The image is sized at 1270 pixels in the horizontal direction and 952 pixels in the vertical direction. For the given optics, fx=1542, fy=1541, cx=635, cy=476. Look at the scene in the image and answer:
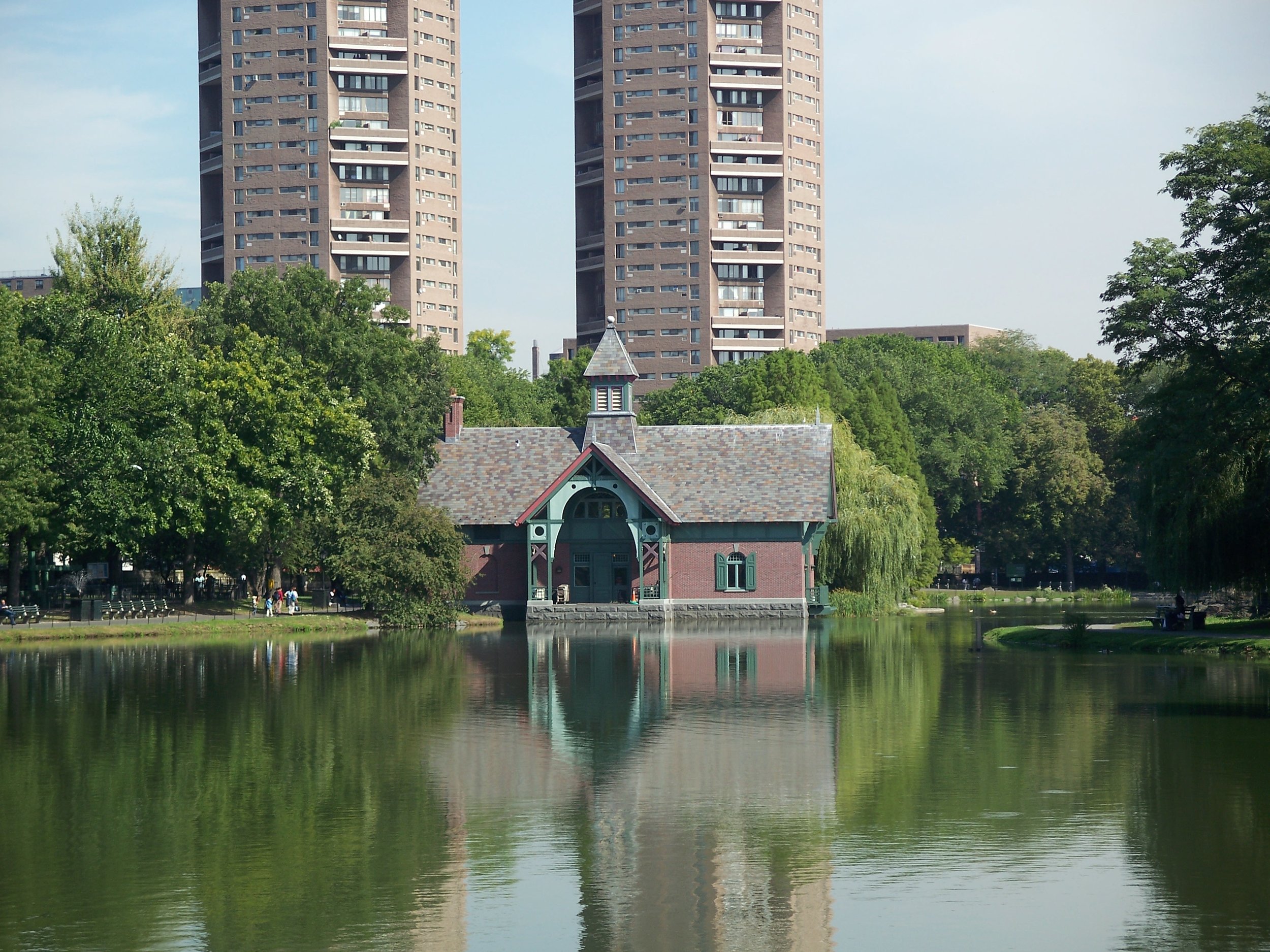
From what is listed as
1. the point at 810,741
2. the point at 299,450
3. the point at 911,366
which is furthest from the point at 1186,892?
the point at 911,366

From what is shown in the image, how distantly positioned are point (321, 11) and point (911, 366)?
6146 centimetres

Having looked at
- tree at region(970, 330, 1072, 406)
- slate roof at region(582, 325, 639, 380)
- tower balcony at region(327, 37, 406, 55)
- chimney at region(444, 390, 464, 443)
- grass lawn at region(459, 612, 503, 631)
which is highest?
tower balcony at region(327, 37, 406, 55)

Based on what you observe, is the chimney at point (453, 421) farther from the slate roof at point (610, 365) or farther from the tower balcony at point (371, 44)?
the tower balcony at point (371, 44)

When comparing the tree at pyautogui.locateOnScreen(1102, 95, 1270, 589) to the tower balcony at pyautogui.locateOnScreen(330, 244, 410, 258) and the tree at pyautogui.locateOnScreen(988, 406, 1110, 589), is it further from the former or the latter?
the tower balcony at pyautogui.locateOnScreen(330, 244, 410, 258)

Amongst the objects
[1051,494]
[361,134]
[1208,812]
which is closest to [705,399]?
[1051,494]

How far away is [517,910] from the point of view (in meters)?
14.0

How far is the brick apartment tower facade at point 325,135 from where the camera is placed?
13288 centimetres

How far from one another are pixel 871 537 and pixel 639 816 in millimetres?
51811

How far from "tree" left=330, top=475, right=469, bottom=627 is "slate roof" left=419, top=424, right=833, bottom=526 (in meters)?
7.31

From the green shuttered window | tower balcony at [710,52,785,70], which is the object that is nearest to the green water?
the green shuttered window

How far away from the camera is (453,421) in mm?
72562

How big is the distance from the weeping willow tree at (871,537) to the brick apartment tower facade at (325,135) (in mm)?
70252

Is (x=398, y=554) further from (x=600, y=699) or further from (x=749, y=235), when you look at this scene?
(x=749, y=235)

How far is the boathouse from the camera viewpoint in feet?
214
